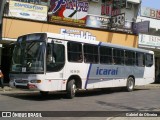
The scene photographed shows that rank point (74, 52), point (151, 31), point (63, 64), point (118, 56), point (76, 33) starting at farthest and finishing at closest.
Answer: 1. point (151, 31)
2. point (76, 33)
3. point (118, 56)
4. point (74, 52)
5. point (63, 64)

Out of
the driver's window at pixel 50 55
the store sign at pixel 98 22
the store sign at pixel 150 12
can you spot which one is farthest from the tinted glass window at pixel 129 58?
the store sign at pixel 150 12

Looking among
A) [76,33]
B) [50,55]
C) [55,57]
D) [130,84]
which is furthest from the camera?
[76,33]

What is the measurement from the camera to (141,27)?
112ft

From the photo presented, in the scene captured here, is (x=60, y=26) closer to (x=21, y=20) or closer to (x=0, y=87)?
(x=21, y=20)

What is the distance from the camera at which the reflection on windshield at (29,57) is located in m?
16.6

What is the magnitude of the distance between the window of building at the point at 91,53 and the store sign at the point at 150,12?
18.1m

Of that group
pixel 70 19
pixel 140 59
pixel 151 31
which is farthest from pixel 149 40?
pixel 140 59

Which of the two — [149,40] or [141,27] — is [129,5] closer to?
[141,27]

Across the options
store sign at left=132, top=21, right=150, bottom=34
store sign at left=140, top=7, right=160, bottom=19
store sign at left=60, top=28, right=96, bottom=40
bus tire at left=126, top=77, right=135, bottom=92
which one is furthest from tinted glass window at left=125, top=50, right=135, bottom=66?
store sign at left=140, top=7, right=160, bottom=19

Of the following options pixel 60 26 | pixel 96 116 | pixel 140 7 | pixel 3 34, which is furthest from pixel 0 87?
pixel 140 7

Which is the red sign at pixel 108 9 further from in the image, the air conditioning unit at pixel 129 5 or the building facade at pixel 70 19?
the air conditioning unit at pixel 129 5

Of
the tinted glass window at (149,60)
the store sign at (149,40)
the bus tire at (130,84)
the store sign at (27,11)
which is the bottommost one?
the bus tire at (130,84)

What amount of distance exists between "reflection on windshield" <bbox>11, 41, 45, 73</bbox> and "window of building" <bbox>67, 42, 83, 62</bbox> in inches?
73.9

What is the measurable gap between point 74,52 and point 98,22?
13912mm
